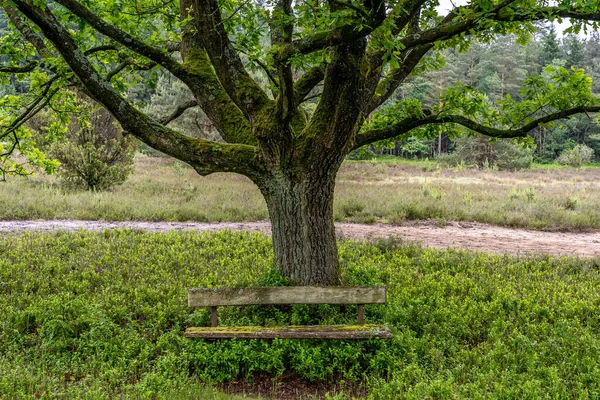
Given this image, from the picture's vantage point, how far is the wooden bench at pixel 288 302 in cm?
511

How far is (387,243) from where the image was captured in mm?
10648

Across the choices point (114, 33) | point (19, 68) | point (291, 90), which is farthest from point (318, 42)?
point (19, 68)

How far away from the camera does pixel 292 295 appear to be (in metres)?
5.41

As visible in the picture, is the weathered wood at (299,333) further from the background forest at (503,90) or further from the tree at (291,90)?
the background forest at (503,90)

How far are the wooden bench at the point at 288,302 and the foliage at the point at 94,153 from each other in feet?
52.3

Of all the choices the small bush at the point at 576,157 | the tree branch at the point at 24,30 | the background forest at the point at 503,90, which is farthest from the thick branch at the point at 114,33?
the small bush at the point at 576,157

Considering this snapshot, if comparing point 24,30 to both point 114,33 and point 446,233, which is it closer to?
point 114,33

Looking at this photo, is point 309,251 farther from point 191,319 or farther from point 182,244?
point 182,244

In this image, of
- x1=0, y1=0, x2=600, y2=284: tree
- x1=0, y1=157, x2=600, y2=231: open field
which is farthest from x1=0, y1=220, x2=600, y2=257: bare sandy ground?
x1=0, y1=0, x2=600, y2=284: tree

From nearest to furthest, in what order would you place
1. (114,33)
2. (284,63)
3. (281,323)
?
(284,63) < (114,33) < (281,323)

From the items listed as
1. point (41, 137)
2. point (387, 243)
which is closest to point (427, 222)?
point (387, 243)

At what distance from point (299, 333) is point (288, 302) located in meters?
0.46

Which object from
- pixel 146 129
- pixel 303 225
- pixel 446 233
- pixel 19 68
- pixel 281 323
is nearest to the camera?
pixel 146 129

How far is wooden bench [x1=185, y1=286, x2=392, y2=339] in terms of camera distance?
201 inches
